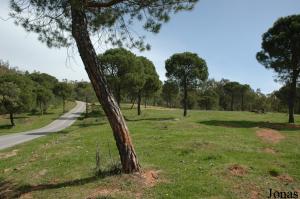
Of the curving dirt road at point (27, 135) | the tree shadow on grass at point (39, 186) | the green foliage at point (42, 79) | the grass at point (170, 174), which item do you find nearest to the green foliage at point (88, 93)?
the green foliage at point (42, 79)

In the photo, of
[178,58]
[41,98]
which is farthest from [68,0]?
[41,98]

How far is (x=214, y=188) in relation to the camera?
9.32 meters

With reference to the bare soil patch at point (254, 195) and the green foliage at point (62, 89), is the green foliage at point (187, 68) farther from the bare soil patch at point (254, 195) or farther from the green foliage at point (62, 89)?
the green foliage at point (62, 89)

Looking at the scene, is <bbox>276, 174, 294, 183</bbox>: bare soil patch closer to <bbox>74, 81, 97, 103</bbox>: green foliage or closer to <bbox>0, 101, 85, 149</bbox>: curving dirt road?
<bbox>0, 101, 85, 149</bbox>: curving dirt road

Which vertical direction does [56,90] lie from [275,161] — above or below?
above

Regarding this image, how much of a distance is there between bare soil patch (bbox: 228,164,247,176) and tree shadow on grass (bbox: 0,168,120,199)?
12.3 ft

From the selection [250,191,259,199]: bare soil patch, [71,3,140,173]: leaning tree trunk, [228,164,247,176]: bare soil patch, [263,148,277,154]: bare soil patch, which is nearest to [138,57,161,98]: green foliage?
[263,148,277,154]: bare soil patch

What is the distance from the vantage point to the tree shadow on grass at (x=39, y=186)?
10.0 m

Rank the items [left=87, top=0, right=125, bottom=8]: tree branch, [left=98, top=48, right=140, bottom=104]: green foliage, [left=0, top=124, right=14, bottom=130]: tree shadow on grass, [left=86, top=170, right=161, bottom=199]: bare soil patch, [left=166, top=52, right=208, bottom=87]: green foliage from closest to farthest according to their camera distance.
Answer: [left=86, top=170, right=161, bottom=199]: bare soil patch, [left=87, top=0, right=125, bottom=8]: tree branch, [left=98, top=48, right=140, bottom=104]: green foliage, [left=166, top=52, right=208, bottom=87]: green foliage, [left=0, top=124, right=14, bottom=130]: tree shadow on grass

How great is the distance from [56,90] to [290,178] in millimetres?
78066

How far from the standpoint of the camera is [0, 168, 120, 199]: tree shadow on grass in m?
10.0

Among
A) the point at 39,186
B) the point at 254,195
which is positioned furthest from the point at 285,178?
the point at 39,186

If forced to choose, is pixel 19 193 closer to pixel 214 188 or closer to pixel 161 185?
pixel 161 185

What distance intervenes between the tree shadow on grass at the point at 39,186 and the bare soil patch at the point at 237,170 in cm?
376
